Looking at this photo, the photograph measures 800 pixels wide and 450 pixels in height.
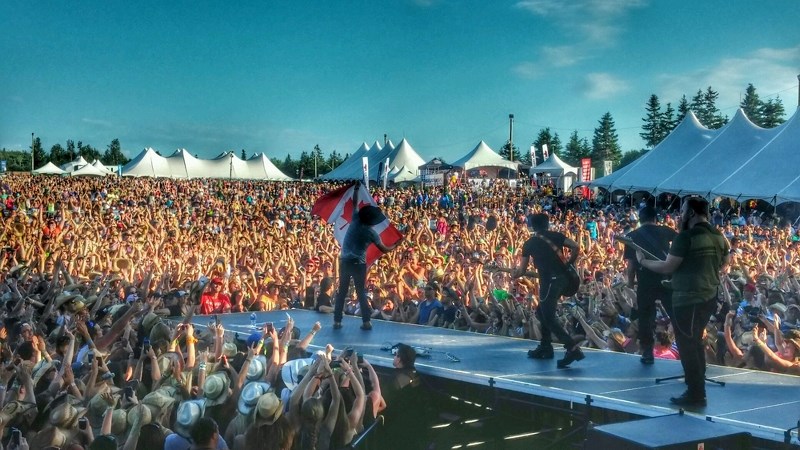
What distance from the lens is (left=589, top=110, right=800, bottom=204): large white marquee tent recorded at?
78.0 feet

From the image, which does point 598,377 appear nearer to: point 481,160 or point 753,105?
point 481,160

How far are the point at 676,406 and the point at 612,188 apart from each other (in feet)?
87.0

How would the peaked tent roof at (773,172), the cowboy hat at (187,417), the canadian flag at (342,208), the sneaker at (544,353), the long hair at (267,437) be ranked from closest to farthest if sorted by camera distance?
the cowboy hat at (187,417), the long hair at (267,437), the sneaker at (544,353), the canadian flag at (342,208), the peaked tent roof at (773,172)

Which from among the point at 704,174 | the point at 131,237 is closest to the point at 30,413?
the point at 131,237

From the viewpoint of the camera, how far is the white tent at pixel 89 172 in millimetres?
53156

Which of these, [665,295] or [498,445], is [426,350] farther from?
[665,295]

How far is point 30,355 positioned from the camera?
237 inches

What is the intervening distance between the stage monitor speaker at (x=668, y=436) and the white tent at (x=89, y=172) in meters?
53.7

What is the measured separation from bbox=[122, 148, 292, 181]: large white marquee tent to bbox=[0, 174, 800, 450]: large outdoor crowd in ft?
104

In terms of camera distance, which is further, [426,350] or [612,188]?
[612,188]

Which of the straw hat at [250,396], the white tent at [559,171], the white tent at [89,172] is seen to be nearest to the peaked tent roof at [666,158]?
the white tent at [559,171]

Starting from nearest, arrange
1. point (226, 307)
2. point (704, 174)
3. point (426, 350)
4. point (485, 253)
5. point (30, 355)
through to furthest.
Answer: point (30, 355) → point (426, 350) → point (226, 307) → point (485, 253) → point (704, 174)

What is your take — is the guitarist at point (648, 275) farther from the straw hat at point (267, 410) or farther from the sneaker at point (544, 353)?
the straw hat at point (267, 410)

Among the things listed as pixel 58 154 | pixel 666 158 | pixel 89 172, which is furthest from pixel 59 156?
pixel 666 158
